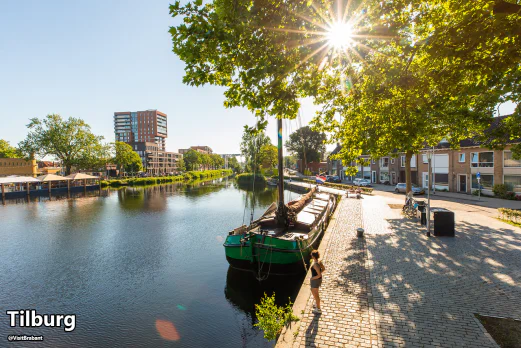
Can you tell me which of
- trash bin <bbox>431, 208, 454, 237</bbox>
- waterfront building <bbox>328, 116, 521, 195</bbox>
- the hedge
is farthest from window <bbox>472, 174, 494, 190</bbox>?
trash bin <bbox>431, 208, 454, 237</bbox>

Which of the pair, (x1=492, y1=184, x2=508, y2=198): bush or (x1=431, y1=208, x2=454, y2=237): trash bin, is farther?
(x1=492, y1=184, x2=508, y2=198): bush

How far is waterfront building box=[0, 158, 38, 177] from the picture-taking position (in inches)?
2468

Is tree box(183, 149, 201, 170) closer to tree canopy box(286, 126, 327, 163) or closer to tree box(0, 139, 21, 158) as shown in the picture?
tree canopy box(286, 126, 327, 163)

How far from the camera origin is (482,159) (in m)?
32.5

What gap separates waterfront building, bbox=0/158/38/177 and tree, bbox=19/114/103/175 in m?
2.99

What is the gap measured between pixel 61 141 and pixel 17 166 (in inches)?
508

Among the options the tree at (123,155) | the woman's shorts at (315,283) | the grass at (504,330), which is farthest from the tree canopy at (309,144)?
→ the grass at (504,330)

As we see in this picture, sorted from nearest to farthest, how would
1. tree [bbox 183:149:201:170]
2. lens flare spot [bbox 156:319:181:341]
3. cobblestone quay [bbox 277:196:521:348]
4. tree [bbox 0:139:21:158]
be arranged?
cobblestone quay [bbox 277:196:521:348]
lens flare spot [bbox 156:319:181:341]
tree [bbox 0:139:21:158]
tree [bbox 183:149:201:170]

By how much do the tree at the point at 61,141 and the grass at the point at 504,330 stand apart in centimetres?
7884

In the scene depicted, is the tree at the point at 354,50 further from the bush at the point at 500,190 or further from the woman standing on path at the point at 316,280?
the bush at the point at 500,190

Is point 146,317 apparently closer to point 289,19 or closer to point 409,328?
point 409,328

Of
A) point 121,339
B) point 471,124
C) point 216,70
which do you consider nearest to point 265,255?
point 121,339

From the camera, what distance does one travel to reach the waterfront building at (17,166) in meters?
62.7

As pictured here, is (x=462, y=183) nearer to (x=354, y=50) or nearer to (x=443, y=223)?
(x=443, y=223)
